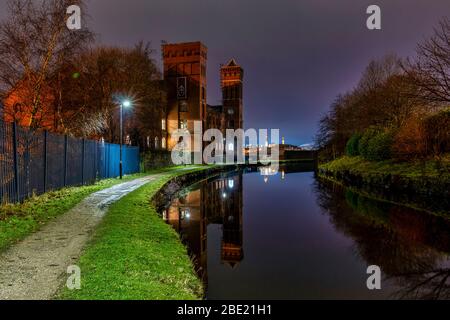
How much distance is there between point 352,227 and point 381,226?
931mm

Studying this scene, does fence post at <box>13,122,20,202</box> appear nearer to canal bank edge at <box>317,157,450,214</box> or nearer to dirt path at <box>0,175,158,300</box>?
dirt path at <box>0,175,158,300</box>

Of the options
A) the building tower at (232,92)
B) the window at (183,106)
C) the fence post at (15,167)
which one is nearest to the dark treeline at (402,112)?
the fence post at (15,167)

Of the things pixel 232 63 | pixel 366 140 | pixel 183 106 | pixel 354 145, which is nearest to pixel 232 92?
pixel 232 63

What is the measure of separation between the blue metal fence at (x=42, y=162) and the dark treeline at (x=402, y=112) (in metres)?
15.1

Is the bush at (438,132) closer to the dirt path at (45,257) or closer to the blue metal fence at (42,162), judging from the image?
the blue metal fence at (42,162)

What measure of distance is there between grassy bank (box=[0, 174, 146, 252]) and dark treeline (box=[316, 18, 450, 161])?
1437 centimetres

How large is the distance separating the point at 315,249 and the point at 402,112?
22636 millimetres

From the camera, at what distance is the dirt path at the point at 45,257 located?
4914 millimetres

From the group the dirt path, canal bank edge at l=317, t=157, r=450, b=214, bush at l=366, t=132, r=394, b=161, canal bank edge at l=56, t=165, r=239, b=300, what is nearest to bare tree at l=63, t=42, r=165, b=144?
the dirt path

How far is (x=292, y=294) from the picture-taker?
686cm

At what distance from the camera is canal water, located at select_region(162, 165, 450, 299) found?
7129 millimetres

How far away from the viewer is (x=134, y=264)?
19.9 feet

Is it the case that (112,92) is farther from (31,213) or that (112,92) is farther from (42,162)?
(31,213)
